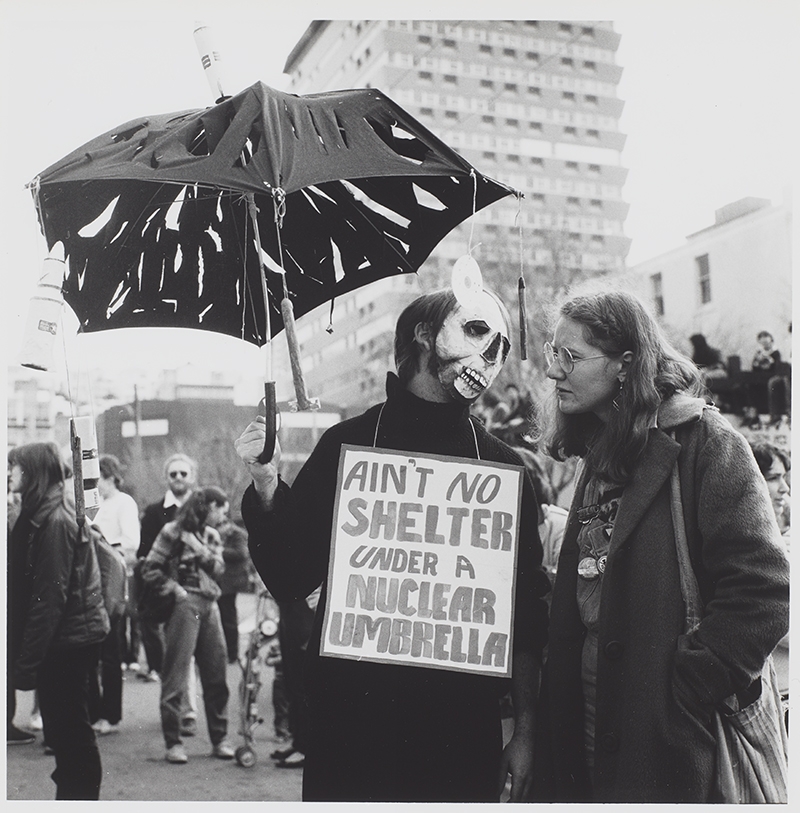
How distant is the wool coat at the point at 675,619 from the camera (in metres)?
2.39

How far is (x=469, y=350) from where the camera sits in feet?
9.85

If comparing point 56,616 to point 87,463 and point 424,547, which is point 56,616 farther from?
point 424,547

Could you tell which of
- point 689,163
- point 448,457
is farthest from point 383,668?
point 689,163

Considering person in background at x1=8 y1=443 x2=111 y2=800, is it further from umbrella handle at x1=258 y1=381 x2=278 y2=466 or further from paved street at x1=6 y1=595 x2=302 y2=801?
umbrella handle at x1=258 y1=381 x2=278 y2=466

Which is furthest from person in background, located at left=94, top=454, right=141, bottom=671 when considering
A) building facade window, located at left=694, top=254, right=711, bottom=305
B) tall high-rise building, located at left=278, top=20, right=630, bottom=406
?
building facade window, located at left=694, top=254, right=711, bottom=305

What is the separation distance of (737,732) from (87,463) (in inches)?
85.2

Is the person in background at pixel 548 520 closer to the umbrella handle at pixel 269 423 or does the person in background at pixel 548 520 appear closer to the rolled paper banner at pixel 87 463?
the umbrella handle at pixel 269 423

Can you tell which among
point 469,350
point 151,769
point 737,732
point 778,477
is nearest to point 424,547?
point 469,350

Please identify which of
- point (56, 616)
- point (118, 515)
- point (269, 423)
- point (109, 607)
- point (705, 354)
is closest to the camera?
point (269, 423)

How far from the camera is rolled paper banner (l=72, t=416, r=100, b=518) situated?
3.08m

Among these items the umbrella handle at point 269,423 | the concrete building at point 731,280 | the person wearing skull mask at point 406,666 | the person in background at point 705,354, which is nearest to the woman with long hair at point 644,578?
the person wearing skull mask at point 406,666

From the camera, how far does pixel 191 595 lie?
15.9 feet

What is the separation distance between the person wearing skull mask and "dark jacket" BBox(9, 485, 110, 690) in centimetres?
123

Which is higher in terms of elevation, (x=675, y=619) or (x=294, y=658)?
(x=675, y=619)
